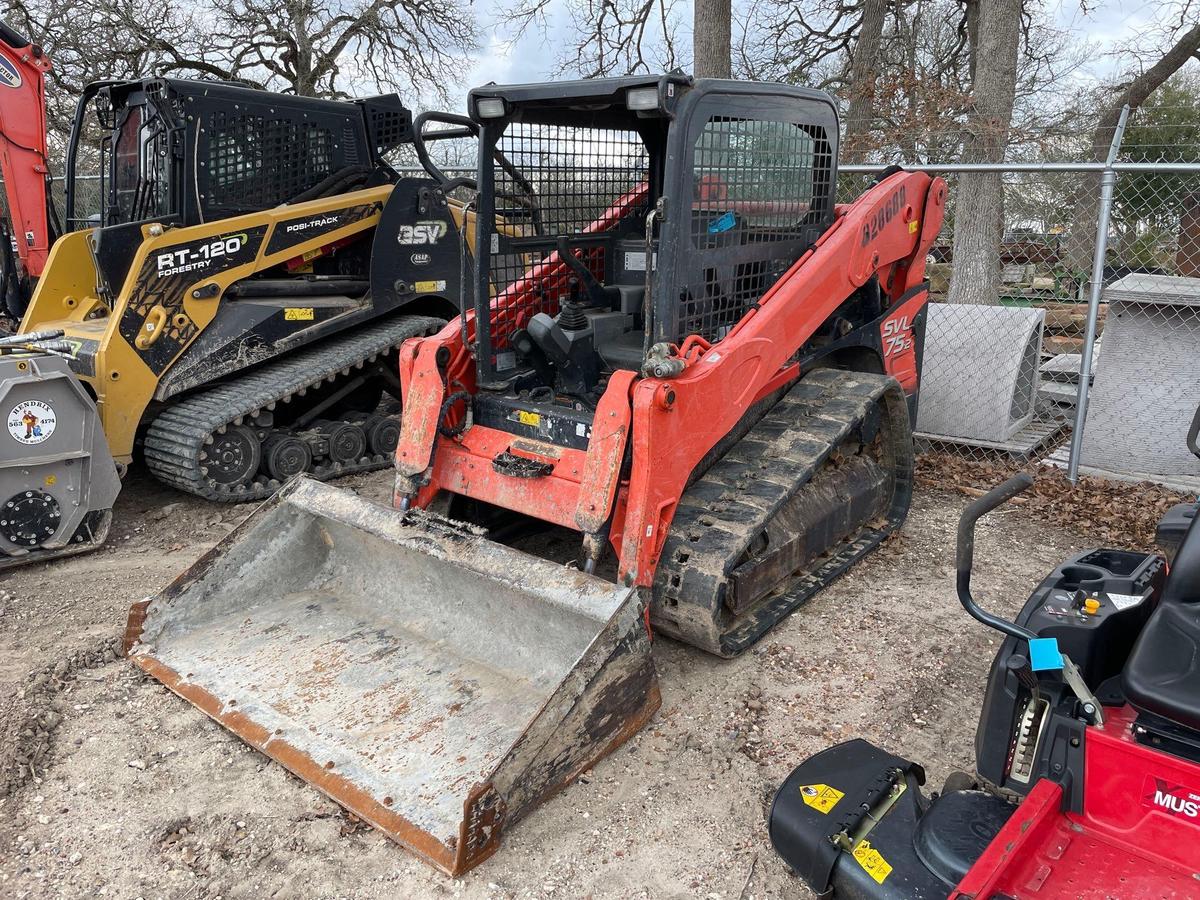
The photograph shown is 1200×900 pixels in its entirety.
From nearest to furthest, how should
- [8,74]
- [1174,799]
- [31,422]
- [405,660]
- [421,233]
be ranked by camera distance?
[1174,799]
[405,660]
[31,422]
[8,74]
[421,233]

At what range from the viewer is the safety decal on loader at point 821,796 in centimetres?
243

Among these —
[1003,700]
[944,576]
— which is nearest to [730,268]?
[944,576]

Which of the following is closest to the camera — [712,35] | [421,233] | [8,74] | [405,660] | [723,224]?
[405,660]

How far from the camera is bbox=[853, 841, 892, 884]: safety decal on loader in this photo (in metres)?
2.26

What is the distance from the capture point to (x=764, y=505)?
369 cm

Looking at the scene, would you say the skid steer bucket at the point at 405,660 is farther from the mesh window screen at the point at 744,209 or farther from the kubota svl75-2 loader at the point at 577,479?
the mesh window screen at the point at 744,209

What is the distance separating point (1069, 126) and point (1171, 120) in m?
3.57

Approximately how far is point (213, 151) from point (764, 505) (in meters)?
4.04

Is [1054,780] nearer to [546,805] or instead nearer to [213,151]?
[546,805]

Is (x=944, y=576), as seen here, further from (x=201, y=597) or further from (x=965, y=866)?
(x=201, y=597)

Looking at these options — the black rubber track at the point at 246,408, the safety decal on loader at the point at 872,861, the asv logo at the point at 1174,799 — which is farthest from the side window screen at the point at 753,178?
the black rubber track at the point at 246,408

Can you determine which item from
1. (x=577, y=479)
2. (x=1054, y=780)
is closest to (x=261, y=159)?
(x=577, y=479)

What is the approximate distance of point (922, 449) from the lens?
6320 millimetres

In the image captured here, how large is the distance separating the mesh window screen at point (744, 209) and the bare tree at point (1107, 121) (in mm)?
7689
